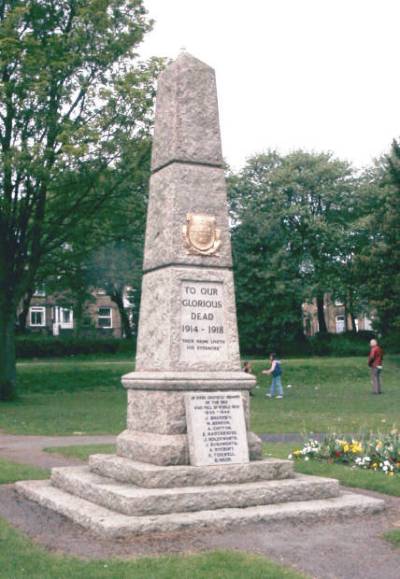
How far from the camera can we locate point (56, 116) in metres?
25.8

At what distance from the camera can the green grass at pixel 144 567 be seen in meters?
6.39

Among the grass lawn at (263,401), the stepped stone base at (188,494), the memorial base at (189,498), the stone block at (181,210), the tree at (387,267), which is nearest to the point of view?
the memorial base at (189,498)

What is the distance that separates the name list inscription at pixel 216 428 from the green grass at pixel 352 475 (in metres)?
2.04

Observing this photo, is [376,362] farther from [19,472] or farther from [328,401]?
[19,472]

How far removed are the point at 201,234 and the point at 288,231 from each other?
153 feet

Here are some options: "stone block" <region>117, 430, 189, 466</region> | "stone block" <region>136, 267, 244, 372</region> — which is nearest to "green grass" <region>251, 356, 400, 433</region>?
"stone block" <region>136, 267, 244, 372</region>

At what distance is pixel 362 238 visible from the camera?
55312mm

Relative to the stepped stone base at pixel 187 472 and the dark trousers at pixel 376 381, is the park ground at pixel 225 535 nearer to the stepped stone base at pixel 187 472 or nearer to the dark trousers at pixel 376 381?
the stepped stone base at pixel 187 472

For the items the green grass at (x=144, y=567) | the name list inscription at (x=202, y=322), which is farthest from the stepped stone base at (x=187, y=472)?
the green grass at (x=144, y=567)

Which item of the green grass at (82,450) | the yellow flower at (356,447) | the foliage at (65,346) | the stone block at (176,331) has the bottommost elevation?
the green grass at (82,450)

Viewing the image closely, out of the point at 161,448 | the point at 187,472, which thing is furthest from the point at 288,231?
the point at 187,472

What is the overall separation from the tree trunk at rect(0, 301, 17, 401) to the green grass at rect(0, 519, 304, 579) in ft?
70.3

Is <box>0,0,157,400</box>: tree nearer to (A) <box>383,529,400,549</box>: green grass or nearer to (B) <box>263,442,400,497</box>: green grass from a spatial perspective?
(B) <box>263,442,400,497</box>: green grass

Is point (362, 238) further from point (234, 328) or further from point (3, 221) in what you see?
point (234, 328)
